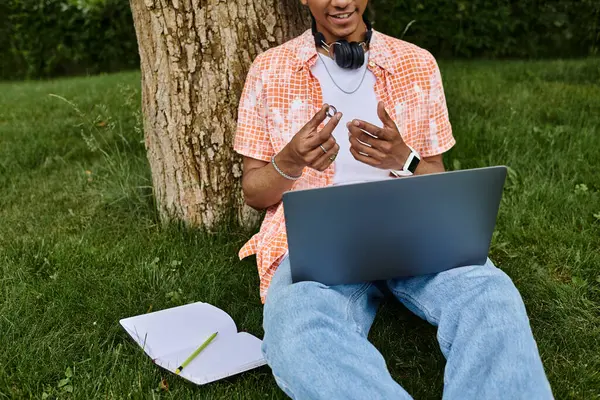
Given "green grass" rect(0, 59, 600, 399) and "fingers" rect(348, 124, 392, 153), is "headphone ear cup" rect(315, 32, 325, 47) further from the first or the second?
"green grass" rect(0, 59, 600, 399)

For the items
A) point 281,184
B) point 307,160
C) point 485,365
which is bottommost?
point 485,365

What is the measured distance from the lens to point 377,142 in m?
2.02

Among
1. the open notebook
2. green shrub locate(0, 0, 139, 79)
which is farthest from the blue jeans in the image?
green shrub locate(0, 0, 139, 79)

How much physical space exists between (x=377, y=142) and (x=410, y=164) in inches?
8.0

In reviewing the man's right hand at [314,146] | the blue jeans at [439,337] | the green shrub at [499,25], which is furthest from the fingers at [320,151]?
the green shrub at [499,25]

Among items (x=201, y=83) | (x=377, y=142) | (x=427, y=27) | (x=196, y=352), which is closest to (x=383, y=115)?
(x=377, y=142)

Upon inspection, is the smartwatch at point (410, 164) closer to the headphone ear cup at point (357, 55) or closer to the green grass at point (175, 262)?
the headphone ear cup at point (357, 55)

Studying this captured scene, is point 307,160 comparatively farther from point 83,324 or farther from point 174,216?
point 174,216

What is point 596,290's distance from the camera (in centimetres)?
270

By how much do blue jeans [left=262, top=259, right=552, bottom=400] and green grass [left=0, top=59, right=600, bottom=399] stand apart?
31cm

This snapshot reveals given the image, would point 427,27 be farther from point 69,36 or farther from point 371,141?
point 371,141

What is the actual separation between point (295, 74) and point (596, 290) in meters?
1.47

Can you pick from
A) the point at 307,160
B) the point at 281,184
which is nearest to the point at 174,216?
the point at 281,184

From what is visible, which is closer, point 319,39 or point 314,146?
point 314,146
